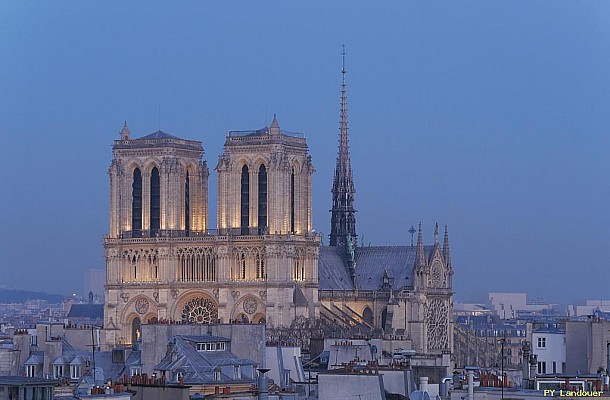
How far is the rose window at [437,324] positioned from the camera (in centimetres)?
16512

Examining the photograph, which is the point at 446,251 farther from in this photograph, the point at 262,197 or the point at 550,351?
the point at 550,351

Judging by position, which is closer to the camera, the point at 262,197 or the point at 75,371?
the point at 75,371

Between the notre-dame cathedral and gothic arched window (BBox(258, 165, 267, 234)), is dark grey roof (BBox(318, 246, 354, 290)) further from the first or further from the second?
gothic arched window (BBox(258, 165, 267, 234))

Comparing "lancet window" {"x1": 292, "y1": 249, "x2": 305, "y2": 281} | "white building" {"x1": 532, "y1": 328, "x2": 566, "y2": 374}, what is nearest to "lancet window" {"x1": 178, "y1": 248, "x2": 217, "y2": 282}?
"lancet window" {"x1": 292, "y1": 249, "x2": 305, "y2": 281}

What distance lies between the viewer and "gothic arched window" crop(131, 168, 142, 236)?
530ft

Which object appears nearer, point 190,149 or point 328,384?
point 328,384

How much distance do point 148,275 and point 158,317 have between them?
3.89m

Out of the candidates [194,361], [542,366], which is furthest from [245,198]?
[194,361]

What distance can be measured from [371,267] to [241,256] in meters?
14.4

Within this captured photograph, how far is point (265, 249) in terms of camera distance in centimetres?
15600

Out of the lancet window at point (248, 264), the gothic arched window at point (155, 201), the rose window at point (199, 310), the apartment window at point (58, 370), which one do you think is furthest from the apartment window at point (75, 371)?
the gothic arched window at point (155, 201)

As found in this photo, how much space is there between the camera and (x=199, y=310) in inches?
6339

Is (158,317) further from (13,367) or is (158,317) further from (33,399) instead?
(33,399)

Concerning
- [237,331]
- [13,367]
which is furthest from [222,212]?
[237,331]
